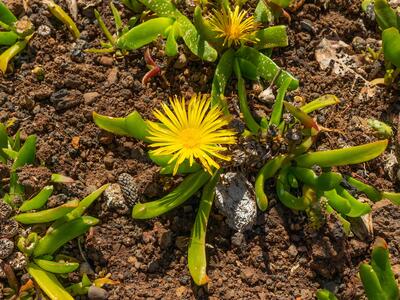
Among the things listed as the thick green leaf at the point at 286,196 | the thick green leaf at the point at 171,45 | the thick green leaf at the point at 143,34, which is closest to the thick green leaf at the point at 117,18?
the thick green leaf at the point at 143,34

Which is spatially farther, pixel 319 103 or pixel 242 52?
pixel 242 52

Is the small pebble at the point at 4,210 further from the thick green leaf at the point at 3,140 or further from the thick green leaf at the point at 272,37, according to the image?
the thick green leaf at the point at 272,37

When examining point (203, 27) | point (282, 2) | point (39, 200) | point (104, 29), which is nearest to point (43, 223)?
point (39, 200)

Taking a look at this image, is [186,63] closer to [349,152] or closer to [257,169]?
[257,169]

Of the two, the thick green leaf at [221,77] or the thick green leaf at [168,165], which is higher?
the thick green leaf at [221,77]

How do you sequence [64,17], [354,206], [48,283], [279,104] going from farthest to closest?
1. [64,17]
2. [279,104]
3. [354,206]
4. [48,283]

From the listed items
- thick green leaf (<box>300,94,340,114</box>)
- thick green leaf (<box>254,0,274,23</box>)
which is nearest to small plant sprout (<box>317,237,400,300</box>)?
thick green leaf (<box>300,94,340,114</box>)

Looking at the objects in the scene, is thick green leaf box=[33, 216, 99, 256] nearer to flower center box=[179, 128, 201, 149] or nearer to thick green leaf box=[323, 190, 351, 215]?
flower center box=[179, 128, 201, 149]

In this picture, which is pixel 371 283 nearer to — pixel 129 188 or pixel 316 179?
pixel 316 179
